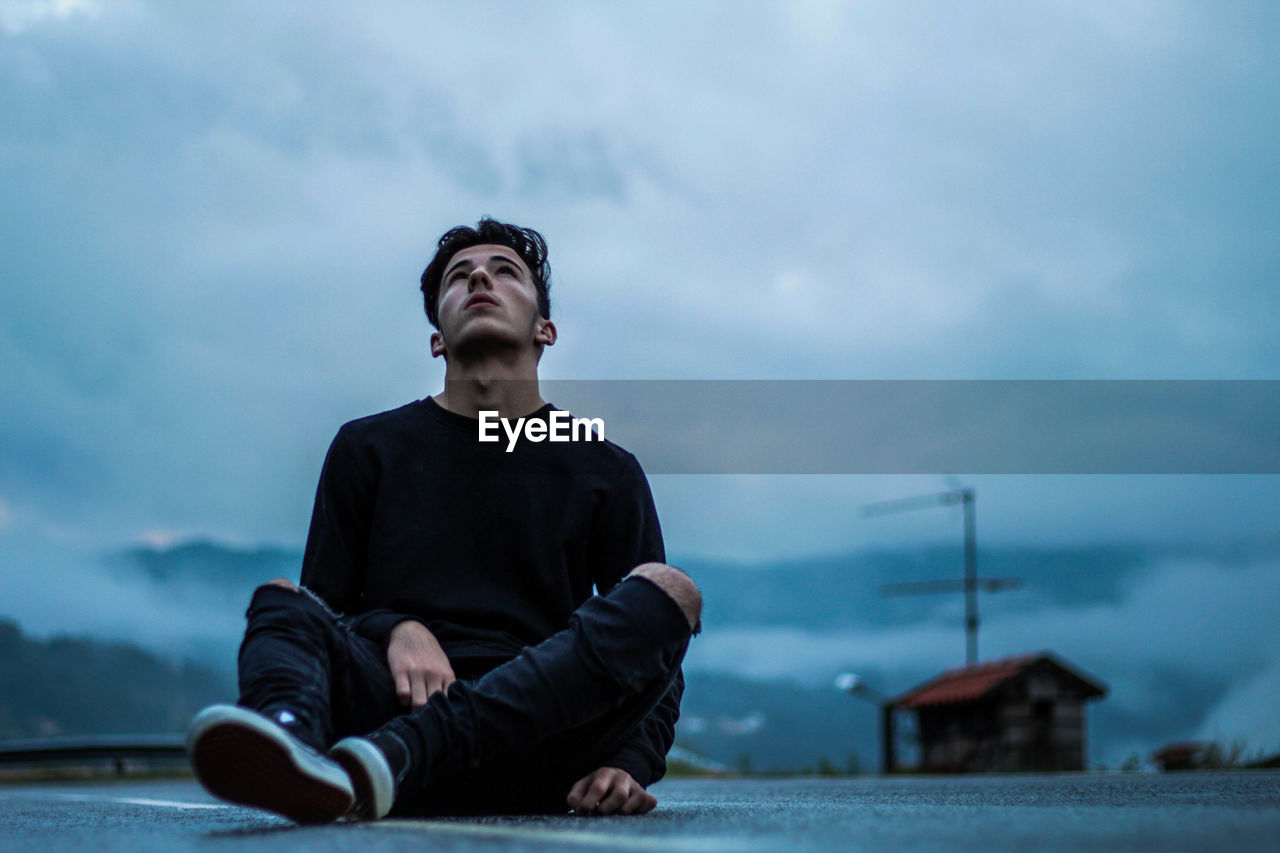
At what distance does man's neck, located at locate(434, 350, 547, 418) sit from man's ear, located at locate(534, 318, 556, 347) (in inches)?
9.0

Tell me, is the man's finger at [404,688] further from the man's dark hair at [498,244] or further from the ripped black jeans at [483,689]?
the man's dark hair at [498,244]

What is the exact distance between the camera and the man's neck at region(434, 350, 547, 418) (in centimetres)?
371

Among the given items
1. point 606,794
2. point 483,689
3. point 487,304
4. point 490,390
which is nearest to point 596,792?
point 606,794

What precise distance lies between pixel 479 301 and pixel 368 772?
1.55 m

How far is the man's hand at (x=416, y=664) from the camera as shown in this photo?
305 centimetres

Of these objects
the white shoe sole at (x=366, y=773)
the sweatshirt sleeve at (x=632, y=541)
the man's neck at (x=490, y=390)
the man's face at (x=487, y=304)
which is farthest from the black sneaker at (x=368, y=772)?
the man's face at (x=487, y=304)

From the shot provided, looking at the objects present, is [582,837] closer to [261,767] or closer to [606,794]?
[261,767]

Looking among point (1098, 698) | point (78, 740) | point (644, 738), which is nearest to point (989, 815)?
point (644, 738)

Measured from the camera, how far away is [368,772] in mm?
2650

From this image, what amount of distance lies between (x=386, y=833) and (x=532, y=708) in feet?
1.75

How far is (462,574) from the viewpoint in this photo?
3.41 metres

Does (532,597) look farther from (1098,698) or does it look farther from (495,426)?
(1098,698)

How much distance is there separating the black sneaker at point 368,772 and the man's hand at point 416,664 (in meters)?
0.31

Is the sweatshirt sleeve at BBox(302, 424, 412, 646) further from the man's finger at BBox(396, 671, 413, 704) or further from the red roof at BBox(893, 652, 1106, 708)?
the red roof at BBox(893, 652, 1106, 708)
